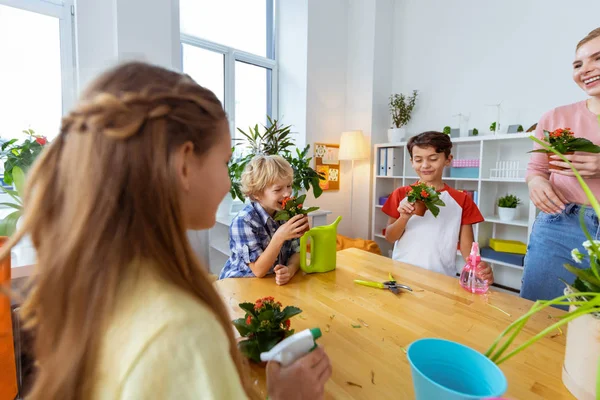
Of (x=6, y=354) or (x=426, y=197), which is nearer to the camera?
(x=6, y=354)

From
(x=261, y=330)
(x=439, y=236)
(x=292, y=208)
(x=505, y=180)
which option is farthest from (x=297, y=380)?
(x=505, y=180)

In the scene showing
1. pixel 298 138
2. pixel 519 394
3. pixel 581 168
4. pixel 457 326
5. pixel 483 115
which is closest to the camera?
pixel 519 394

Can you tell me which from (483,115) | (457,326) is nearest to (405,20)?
(483,115)

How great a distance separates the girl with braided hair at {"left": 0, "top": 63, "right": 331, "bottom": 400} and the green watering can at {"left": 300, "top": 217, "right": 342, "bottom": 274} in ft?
2.73

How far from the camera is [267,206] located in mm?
1563

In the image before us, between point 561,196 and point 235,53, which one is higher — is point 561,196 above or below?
below

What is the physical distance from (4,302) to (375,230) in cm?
344

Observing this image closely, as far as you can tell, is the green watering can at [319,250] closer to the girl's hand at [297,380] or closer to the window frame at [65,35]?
the girl's hand at [297,380]

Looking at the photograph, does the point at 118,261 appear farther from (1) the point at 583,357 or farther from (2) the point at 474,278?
(2) the point at 474,278

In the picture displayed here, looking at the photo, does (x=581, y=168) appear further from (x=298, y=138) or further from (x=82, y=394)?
(x=298, y=138)

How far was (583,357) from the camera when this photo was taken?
0.58 m

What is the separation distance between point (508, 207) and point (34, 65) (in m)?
4.10

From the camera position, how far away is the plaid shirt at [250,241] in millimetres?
1375

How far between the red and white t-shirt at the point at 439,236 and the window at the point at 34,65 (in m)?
2.48
